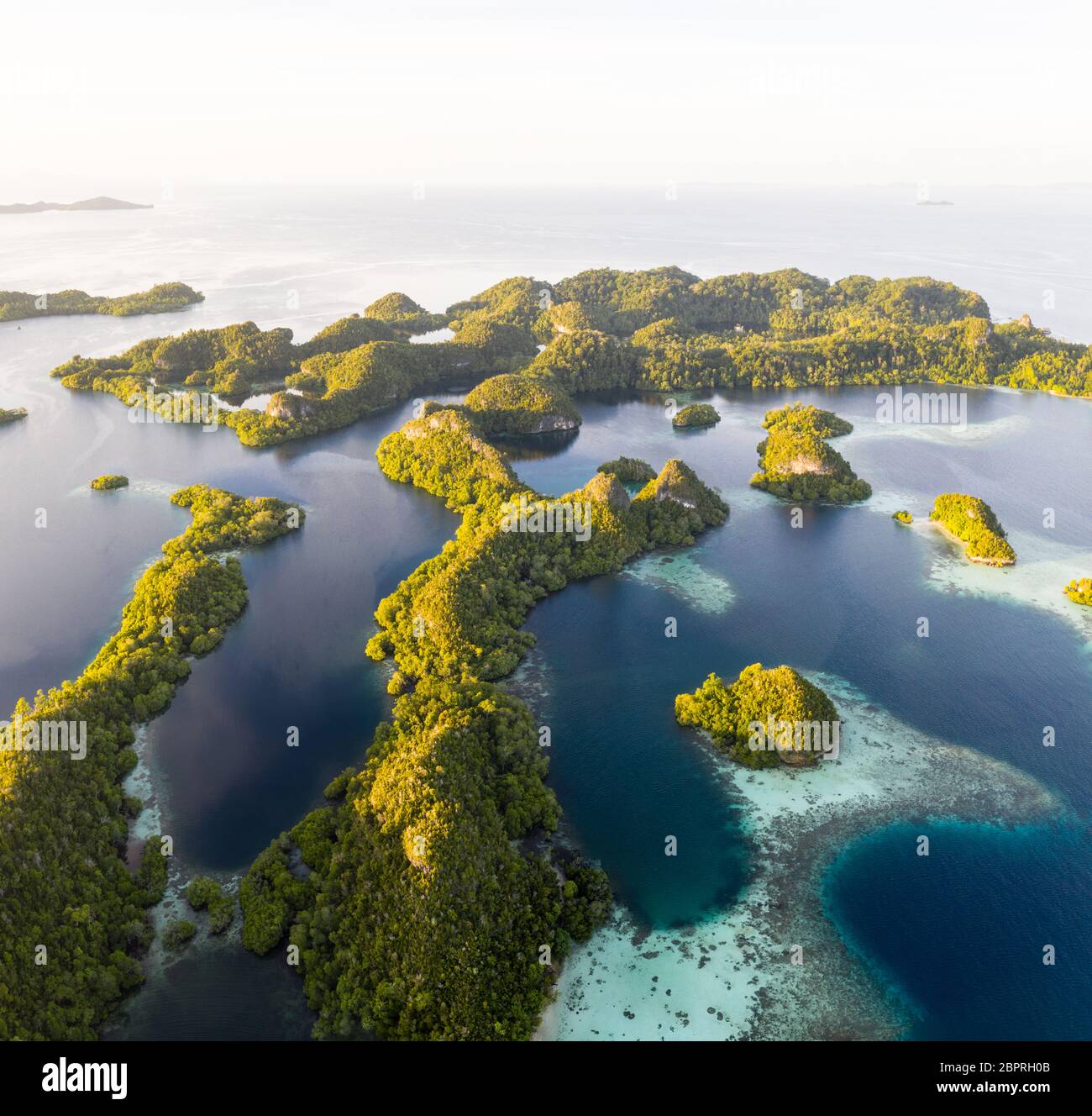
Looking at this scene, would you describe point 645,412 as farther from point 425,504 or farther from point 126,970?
point 126,970

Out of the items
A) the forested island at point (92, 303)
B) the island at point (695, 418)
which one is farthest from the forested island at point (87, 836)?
the forested island at point (92, 303)

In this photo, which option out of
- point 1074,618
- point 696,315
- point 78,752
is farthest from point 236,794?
point 696,315

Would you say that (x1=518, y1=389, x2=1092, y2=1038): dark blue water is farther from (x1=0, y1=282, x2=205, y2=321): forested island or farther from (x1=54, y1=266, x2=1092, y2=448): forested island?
(x1=0, y1=282, x2=205, y2=321): forested island

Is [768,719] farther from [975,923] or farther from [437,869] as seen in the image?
[437,869]

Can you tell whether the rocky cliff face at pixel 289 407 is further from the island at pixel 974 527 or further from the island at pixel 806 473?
the island at pixel 974 527

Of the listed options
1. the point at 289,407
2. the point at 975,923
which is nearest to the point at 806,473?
the point at 975,923

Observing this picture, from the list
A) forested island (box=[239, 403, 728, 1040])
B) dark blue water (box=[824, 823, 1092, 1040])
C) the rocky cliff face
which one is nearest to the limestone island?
forested island (box=[239, 403, 728, 1040])
